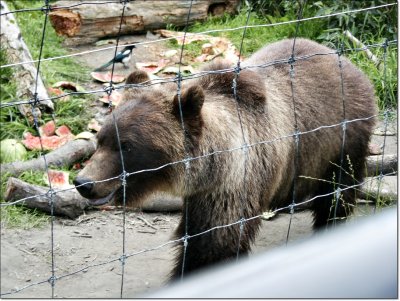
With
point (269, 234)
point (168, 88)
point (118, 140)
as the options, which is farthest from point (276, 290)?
point (269, 234)

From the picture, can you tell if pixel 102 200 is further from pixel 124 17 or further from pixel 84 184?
pixel 124 17

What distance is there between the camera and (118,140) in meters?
4.12

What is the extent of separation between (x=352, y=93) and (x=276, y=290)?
12.5 ft

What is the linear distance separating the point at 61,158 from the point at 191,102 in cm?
223

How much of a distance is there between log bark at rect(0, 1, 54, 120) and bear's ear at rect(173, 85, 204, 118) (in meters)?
2.86

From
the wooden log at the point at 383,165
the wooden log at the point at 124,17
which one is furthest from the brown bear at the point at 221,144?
the wooden log at the point at 124,17

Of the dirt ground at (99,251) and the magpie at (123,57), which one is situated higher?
the magpie at (123,57)

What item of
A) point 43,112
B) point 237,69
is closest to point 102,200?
point 237,69

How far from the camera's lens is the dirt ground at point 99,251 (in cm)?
480

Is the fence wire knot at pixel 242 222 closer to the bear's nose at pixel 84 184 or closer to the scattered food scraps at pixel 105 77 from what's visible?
the bear's nose at pixel 84 184

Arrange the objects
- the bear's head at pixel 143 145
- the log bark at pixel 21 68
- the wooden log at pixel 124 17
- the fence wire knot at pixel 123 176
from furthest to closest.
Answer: the wooden log at pixel 124 17, the log bark at pixel 21 68, the bear's head at pixel 143 145, the fence wire knot at pixel 123 176

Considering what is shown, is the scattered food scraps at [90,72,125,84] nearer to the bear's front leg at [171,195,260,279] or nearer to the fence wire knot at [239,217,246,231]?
the bear's front leg at [171,195,260,279]

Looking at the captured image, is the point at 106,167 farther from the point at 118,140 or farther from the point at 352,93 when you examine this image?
the point at 352,93

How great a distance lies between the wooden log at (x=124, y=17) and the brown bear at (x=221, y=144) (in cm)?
438
